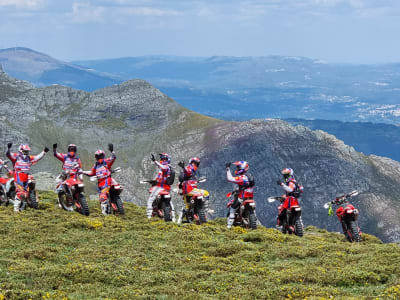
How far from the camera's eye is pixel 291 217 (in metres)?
28.0

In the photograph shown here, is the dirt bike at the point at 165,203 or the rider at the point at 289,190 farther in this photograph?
the dirt bike at the point at 165,203

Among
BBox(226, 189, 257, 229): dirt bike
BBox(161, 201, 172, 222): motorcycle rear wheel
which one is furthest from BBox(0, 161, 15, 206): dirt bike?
BBox(226, 189, 257, 229): dirt bike

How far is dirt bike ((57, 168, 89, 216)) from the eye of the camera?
28562 mm

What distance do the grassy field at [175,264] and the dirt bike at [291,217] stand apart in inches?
174

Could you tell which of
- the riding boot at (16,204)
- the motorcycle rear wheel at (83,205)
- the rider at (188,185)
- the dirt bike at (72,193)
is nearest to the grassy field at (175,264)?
the riding boot at (16,204)

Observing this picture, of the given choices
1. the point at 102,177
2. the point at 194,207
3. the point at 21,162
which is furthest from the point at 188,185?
the point at 21,162

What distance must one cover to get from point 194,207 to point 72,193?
7.12m

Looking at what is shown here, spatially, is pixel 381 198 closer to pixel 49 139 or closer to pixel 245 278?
pixel 49 139

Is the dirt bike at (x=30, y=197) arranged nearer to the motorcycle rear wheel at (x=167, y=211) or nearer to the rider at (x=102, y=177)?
the rider at (x=102, y=177)

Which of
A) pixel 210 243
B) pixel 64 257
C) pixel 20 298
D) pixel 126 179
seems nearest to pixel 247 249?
pixel 210 243

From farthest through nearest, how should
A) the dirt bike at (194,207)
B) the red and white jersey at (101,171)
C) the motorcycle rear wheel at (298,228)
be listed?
1. the red and white jersey at (101,171)
2. the dirt bike at (194,207)
3. the motorcycle rear wheel at (298,228)

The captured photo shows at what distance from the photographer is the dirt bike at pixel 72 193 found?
1125 inches

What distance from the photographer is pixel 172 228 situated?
2344 cm

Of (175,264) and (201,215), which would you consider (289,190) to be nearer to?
(201,215)
